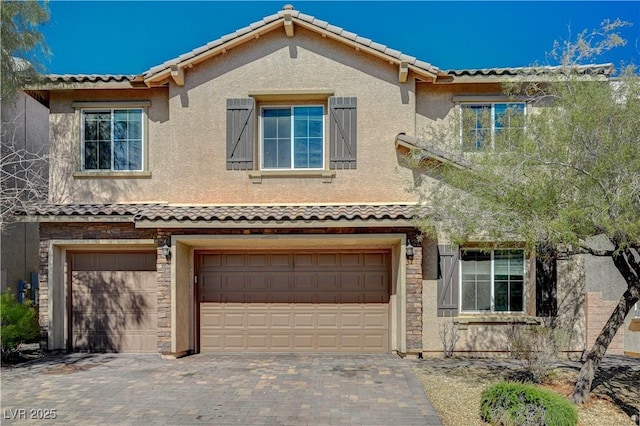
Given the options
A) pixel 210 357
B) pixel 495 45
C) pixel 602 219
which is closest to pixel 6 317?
pixel 210 357

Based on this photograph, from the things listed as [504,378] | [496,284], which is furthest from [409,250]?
[504,378]

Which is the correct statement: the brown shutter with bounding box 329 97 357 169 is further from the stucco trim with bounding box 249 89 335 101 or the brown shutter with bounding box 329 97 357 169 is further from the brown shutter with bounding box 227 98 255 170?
the brown shutter with bounding box 227 98 255 170

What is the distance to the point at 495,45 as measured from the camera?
11.0 m

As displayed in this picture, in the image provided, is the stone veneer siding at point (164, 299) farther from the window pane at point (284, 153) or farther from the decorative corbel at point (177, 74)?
the decorative corbel at point (177, 74)

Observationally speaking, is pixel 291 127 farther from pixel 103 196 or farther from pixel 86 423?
pixel 86 423

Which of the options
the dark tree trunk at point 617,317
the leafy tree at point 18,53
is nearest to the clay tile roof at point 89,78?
the leafy tree at point 18,53

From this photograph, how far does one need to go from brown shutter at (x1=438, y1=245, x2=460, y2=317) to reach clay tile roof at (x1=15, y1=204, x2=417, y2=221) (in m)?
1.56

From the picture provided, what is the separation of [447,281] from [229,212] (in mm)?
5553

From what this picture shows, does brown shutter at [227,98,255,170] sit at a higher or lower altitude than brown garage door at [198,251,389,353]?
higher

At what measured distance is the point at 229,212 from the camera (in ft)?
33.9

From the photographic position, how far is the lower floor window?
1112 cm

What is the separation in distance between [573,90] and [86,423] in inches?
353

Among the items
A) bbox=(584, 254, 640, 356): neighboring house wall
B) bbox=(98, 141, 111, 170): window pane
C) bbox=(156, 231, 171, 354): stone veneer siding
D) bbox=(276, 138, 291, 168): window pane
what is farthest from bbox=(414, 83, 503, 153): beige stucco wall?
bbox=(98, 141, 111, 170): window pane

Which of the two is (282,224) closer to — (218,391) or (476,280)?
(218,391)
